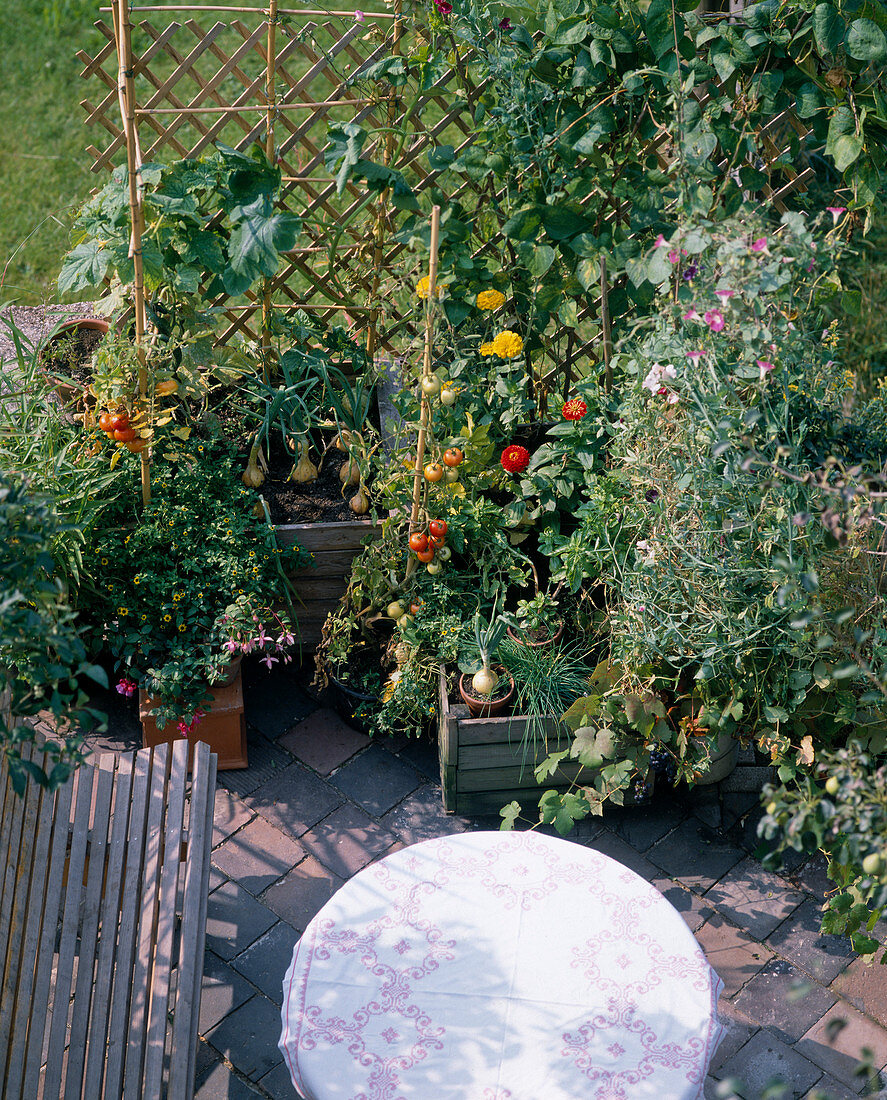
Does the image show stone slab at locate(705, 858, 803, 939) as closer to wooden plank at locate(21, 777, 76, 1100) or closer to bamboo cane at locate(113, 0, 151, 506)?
wooden plank at locate(21, 777, 76, 1100)

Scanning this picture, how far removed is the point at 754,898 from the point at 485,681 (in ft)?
3.16

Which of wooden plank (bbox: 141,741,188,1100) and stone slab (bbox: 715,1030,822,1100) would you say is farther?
stone slab (bbox: 715,1030,822,1100)

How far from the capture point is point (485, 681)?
2918 mm

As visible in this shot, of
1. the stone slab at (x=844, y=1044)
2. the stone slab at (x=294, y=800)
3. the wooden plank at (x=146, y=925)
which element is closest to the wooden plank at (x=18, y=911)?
the wooden plank at (x=146, y=925)

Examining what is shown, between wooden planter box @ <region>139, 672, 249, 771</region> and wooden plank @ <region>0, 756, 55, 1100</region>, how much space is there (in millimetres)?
786

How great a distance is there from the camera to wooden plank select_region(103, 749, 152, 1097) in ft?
7.05

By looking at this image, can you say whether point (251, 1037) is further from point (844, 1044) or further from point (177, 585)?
point (844, 1044)

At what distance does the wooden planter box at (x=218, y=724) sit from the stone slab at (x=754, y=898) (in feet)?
4.66

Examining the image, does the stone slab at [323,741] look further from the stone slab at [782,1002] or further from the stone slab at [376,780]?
the stone slab at [782,1002]

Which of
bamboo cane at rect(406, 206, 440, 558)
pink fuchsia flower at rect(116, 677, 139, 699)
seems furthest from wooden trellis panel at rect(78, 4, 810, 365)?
pink fuchsia flower at rect(116, 677, 139, 699)

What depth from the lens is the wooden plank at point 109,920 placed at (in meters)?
2.14

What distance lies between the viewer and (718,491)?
2.62 m

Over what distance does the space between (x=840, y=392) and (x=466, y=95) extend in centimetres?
149

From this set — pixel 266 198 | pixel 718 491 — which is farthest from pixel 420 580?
pixel 266 198
